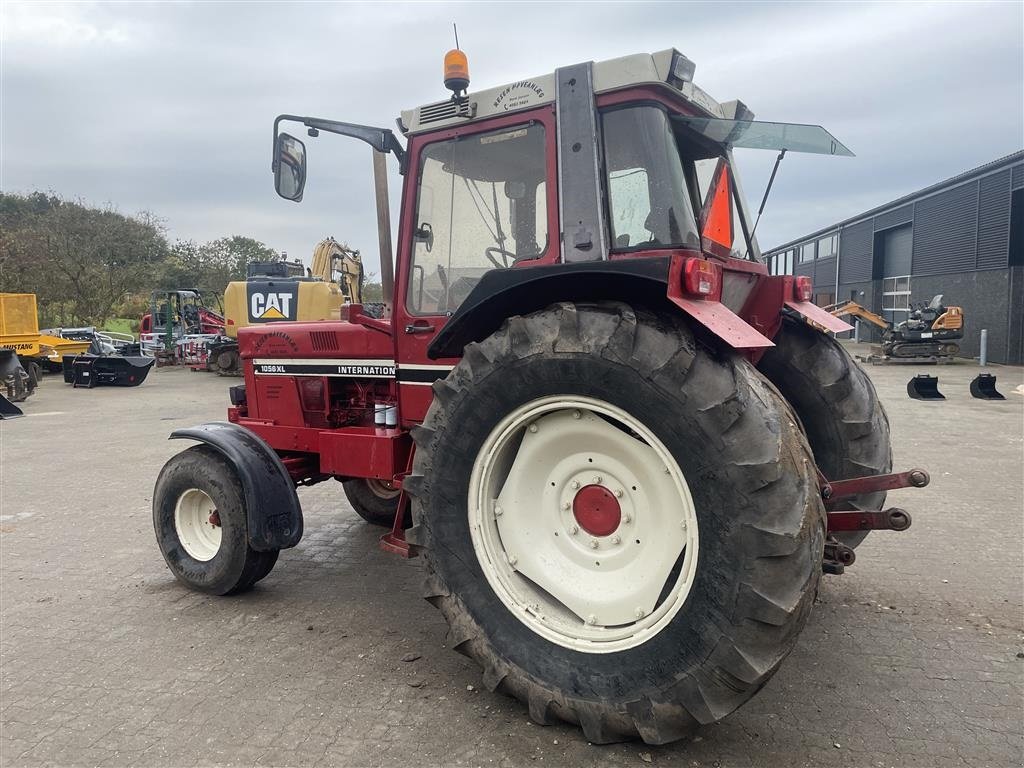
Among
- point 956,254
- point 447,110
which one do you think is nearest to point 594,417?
point 447,110

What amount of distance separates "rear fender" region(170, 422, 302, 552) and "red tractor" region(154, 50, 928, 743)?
0.05ft

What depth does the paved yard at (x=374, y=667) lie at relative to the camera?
2.47 metres

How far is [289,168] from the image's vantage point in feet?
11.2

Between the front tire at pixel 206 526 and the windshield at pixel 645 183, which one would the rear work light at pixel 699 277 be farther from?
the front tire at pixel 206 526

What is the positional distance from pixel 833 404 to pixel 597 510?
1.70 metres

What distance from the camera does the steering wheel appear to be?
3109 mm

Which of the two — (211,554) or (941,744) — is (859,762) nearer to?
(941,744)

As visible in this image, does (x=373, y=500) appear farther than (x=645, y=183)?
Yes

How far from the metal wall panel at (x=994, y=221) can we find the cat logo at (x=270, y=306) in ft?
70.7

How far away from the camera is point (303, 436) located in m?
4.17

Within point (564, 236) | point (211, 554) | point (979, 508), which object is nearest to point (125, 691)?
point (211, 554)

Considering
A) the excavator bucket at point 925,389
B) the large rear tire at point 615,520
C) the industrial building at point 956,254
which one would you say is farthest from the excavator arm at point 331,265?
the large rear tire at point 615,520

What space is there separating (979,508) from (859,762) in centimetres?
400

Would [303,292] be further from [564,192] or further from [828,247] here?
[828,247]
